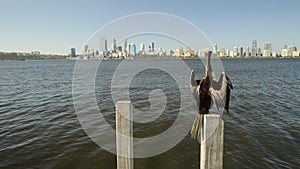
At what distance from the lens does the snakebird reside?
4457 mm

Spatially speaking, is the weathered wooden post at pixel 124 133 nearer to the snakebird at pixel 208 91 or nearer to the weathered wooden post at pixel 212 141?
the weathered wooden post at pixel 212 141

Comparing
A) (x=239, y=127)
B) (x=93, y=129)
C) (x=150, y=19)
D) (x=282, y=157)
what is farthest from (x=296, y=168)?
(x=93, y=129)

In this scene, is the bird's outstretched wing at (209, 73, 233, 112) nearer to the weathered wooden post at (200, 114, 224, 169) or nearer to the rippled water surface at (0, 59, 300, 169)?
the weathered wooden post at (200, 114, 224, 169)

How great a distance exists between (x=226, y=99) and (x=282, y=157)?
378 cm

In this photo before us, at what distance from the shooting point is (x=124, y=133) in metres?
3.84

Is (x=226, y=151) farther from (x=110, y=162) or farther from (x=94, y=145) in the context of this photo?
(x=94, y=145)

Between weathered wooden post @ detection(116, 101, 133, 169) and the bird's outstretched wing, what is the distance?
2.06 m

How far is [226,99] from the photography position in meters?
4.66

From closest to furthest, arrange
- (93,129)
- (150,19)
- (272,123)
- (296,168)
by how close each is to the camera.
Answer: (150,19)
(296,168)
(93,129)
(272,123)

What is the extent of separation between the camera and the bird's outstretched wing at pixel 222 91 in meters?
4.41

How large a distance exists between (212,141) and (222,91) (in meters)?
1.75

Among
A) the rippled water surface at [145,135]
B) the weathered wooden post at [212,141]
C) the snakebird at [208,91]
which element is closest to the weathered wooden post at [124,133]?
the weathered wooden post at [212,141]

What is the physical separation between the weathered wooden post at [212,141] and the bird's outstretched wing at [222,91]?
1.65 meters

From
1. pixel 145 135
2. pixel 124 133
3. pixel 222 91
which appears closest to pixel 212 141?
pixel 124 133
